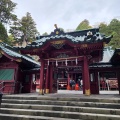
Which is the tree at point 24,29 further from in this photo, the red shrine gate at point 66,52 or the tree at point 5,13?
the red shrine gate at point 66,52

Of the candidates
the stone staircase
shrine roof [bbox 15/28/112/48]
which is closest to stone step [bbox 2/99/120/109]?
the stone staircase

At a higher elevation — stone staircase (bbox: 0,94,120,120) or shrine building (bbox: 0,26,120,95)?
shrine building (bbox: 0,26,120,95)

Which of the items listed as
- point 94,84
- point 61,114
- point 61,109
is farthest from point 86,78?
point 61,114

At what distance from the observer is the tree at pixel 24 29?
36969mm

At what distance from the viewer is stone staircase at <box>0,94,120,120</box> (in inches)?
236

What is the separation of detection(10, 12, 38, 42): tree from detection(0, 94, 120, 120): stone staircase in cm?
3242

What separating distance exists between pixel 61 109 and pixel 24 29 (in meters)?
34.8

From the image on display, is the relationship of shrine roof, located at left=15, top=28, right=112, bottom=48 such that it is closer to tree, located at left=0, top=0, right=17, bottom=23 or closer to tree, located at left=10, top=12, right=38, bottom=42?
tree, located at left=0, top=0, right=17, bottom=23

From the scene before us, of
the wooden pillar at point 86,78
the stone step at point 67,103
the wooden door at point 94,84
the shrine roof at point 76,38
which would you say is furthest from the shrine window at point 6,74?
the wooden door at point 94,84

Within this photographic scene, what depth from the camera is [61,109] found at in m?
6.77

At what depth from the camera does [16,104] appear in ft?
25.2

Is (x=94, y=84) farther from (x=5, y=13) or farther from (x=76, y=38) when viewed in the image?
(x=5, y=13)

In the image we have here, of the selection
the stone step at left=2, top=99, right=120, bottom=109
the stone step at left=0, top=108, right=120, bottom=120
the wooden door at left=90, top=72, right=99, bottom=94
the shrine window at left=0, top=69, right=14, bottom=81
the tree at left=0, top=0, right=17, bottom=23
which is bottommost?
the stone step at left=0, top=108, right=120, bottom=120

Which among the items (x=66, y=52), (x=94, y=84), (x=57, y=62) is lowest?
(x=94, y=84)
